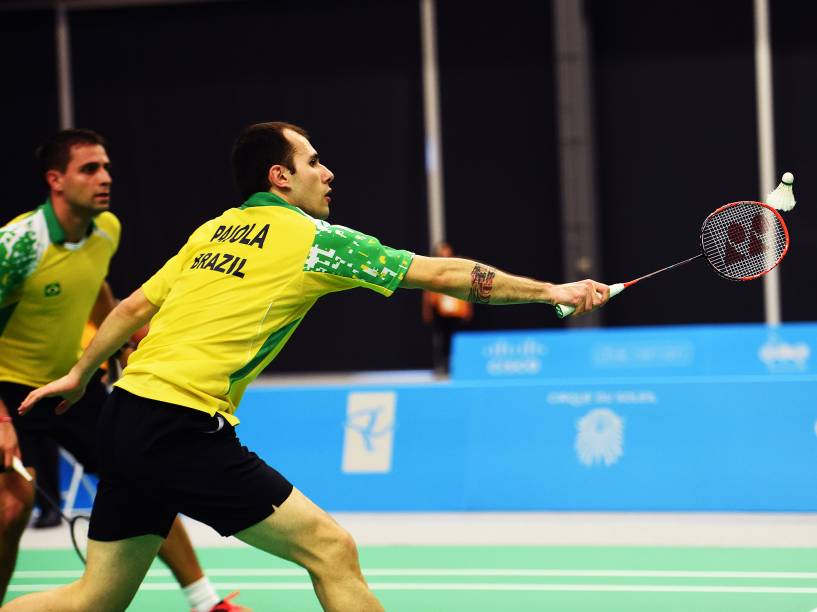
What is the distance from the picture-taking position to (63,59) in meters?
14.8

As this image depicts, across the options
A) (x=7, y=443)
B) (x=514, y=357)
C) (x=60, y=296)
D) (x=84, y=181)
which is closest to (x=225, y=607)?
(x=7, y=443)

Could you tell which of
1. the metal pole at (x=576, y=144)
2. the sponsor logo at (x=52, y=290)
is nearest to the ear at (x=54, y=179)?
the sponsor logo at (x=52, y=290)

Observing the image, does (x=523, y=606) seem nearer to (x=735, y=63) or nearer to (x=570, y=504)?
(x=570, y=504)

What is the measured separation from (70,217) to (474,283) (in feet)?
5.72

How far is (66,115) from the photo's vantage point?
1489cm

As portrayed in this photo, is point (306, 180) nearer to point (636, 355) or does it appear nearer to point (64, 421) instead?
point (64, 421)

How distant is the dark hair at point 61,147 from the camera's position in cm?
416

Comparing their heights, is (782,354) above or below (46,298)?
below

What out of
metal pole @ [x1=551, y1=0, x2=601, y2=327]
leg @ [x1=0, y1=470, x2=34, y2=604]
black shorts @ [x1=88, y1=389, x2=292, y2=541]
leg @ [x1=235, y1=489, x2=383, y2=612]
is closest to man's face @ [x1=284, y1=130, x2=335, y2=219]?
black shorts @ [x1=88, y1=389, x2=292, y2=541]

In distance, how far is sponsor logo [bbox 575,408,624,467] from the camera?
18.9 feet

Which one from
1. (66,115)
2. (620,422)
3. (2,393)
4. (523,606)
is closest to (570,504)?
(620,422)

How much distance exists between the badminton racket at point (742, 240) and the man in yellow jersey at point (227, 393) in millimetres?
950

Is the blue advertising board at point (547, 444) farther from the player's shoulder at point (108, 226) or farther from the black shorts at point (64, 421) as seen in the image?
the black shorts at point (64, 421)

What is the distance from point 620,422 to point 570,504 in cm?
47
